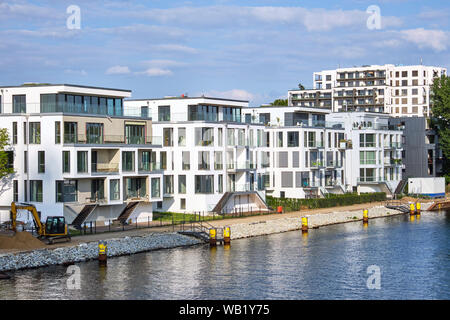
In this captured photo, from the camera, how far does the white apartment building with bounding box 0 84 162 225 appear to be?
207 ft

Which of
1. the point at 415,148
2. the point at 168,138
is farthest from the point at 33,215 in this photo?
the point at 415,148

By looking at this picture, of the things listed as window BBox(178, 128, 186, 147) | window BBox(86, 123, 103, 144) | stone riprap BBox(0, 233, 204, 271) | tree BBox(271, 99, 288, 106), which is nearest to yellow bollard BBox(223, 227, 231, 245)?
stone riprap BBox(0, 233, 204, 271)

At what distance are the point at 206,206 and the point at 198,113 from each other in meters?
10.5

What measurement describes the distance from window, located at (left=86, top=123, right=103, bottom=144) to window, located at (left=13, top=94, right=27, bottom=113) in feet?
20.1

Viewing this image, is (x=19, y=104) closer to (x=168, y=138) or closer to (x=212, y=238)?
(x=168, y=138)

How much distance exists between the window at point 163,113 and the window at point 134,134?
28.0ft

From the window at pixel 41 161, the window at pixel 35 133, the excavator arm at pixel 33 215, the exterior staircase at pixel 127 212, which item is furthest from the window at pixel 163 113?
the excavator arm at pixel 33 215

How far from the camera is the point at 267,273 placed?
5012 centimetres

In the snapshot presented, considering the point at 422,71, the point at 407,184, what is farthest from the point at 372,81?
the point at 407,184

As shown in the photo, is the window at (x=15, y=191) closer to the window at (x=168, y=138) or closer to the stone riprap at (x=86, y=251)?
the stone riprap at (x=86, y=251)

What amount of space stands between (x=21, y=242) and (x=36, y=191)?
32.6ft

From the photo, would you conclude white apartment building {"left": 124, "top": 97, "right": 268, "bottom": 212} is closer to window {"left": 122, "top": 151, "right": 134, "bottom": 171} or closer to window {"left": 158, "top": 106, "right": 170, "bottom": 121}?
window {"left": 158, "top": 106, "right": 170, "bottom": 121}

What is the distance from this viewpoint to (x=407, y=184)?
11200 centimetres
